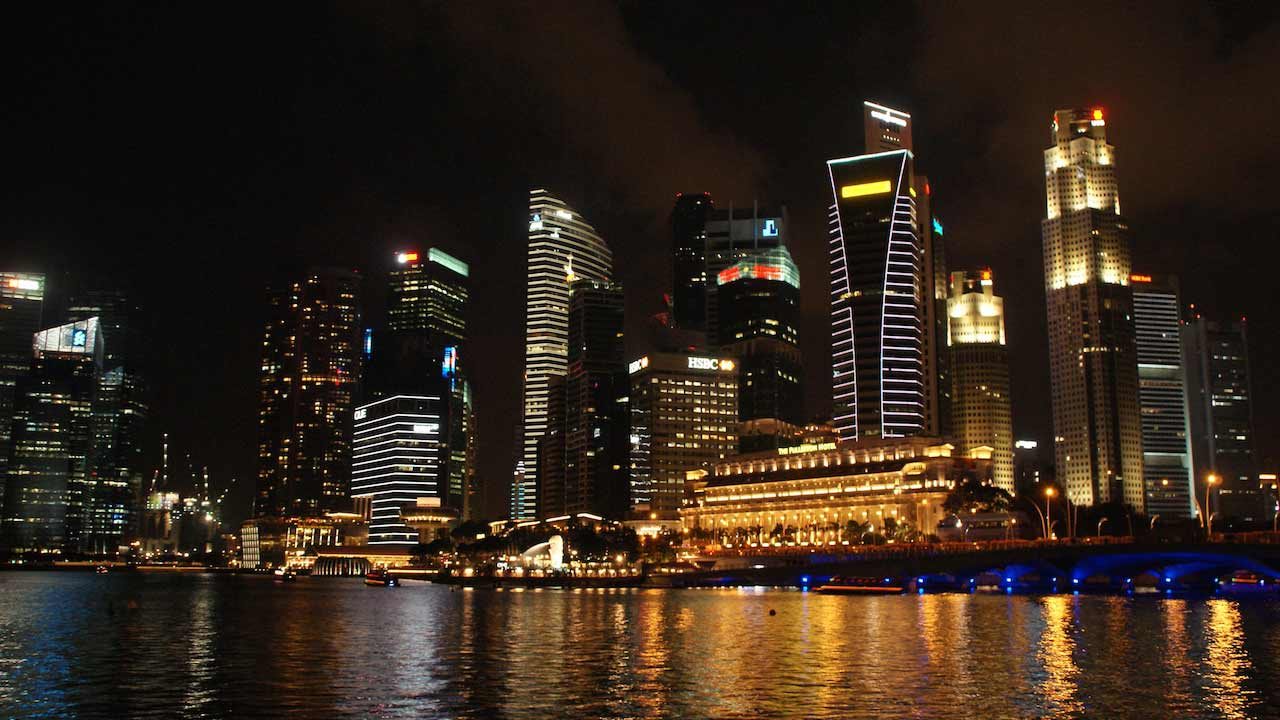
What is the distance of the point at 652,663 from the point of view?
208 ft

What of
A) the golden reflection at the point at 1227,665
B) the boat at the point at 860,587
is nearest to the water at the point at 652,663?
the golden reflection at the point at 1227,665

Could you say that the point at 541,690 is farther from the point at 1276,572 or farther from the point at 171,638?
the point at 1276,572

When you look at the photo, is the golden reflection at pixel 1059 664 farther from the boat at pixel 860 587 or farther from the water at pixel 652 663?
the boat at pixel 860 587

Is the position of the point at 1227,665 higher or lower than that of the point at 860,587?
higher

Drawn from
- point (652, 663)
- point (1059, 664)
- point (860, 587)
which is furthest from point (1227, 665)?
point (860, 587)

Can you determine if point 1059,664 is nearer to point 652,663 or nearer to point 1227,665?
point 1227,665

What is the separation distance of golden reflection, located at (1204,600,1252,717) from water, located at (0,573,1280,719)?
188 millimetres

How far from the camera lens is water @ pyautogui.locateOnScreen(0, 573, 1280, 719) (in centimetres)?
4766

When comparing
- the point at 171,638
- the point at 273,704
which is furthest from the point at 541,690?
the point at 171,638

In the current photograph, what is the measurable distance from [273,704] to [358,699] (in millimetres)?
3537

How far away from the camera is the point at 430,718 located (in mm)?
44344

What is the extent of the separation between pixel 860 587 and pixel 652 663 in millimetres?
96880

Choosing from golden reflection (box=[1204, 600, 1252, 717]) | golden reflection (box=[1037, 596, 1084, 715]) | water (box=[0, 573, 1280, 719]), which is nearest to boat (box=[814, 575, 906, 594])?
water (box=[0, 573, 1280, 719])

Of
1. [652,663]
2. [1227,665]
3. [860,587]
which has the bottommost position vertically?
[860,587]
